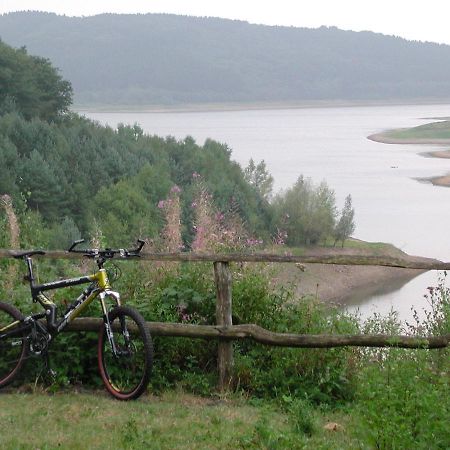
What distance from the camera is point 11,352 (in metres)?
6.43

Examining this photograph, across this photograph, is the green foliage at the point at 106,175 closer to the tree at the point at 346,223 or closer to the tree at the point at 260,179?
the tree at the point at 260,179

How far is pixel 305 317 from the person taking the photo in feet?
22.5

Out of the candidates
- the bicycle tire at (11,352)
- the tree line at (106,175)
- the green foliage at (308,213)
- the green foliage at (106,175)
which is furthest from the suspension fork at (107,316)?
the green foliage at (308,213)

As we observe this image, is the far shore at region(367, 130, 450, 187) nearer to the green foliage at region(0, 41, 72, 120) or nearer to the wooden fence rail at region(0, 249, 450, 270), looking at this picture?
the green foliage at region(0, 41, 72, 120)

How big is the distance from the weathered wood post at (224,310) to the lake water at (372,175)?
12.5ft

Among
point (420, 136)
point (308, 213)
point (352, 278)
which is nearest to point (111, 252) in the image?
point (352, 278)

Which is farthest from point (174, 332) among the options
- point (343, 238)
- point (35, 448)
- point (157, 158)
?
point (157, 158)

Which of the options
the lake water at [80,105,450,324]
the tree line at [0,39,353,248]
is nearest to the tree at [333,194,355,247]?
the tree line at [0,39,353,248]

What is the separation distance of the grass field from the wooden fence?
45 centimetres

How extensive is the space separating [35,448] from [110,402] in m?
1.14

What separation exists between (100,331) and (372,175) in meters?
84.4

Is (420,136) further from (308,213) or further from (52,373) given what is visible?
(52,373)

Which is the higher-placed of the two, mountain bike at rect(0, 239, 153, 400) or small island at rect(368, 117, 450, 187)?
mountain bike at rect(0, 239, 153, 400)

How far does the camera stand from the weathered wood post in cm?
636
